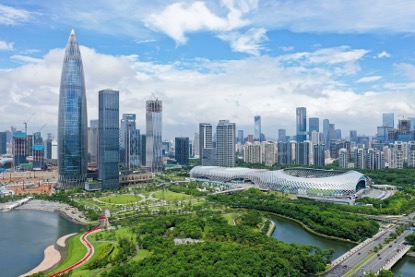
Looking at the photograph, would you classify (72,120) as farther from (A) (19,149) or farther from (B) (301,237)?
(A) (19,149)

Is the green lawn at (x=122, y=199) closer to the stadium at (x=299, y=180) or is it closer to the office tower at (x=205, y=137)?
the stadium at (x=299, y=180)

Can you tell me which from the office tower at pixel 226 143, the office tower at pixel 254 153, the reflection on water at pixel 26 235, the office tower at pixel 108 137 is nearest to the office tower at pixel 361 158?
the office tower at pixel 254 153

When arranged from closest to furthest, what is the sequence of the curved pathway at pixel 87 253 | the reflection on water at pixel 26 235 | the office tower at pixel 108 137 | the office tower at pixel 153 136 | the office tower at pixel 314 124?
the curved pathway at pixel 87 253
the reflection on water at pixel 26 235
the office tower at pixel 108 137
the office tower at pixel 153 136
the office tower at pixel 314 124

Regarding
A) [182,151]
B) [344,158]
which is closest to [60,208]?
[182,151]

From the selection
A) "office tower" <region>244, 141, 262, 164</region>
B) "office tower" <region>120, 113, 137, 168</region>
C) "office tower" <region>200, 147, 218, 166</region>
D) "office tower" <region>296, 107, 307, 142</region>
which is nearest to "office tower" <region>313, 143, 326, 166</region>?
"office tower" <region>244, 141, 262, 164</region>

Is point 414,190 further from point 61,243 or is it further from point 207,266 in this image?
point 61,243

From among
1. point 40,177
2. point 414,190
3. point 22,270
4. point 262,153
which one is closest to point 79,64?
point 40,177

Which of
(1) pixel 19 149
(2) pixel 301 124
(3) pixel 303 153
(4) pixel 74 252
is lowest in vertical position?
(4) pixel 74 252

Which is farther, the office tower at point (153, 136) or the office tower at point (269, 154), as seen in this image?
the office tower at point (269, 154)
